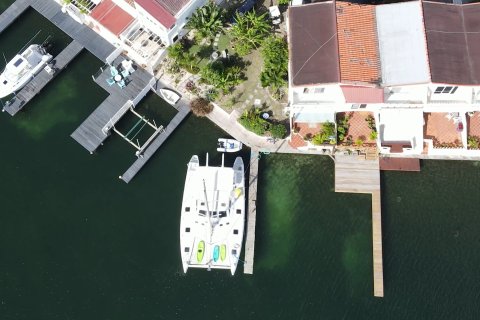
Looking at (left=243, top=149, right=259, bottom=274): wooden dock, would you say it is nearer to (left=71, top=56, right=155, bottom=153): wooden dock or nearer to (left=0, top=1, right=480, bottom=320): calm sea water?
(left=0, top=1, right=480, bottom=320): calm sea water

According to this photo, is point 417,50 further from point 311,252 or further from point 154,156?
point 154,156

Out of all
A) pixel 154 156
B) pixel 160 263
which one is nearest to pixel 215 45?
pixel 154 156

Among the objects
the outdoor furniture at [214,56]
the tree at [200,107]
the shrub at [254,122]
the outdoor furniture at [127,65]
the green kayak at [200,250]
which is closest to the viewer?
the green kayak at [200,250]

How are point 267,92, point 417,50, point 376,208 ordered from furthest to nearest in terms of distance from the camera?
point 267,92, point 376,208, point 417,50

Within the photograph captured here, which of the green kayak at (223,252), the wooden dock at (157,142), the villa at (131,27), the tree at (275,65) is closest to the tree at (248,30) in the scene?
the tree at (275,65)

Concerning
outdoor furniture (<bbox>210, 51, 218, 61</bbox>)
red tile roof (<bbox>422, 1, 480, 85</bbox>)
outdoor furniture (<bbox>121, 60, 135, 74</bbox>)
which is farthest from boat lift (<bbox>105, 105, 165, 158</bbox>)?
red tile roof (<bbox>422, 1, 480, 85</bbox>)

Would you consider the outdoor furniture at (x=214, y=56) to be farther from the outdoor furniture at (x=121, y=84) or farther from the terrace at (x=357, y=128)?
the terrace at (x=357, y=128)
